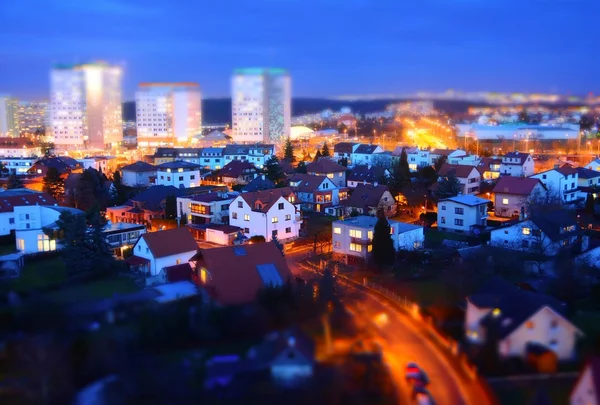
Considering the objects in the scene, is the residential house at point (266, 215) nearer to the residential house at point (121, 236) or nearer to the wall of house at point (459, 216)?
the residential house at point (121, 236)

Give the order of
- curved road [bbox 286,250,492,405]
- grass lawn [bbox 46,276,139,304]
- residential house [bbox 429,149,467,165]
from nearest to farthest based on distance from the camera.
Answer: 1. curved road [bbox 286,250,492,405]
2. grass lawn [bbox 46,276,139,304]
3. residential house [bbox 429,149,467,165]

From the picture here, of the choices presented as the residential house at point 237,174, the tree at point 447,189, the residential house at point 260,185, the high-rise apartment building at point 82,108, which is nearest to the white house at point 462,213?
the tree at point 447,189

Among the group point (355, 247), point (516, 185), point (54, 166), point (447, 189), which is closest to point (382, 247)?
point (355, 247)

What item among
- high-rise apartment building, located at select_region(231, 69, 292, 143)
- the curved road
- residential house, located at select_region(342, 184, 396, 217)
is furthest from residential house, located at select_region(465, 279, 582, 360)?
high-rise apartment building, located at select_region(231, 69, 292, 143)

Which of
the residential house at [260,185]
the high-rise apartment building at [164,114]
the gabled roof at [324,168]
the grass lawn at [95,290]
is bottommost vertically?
the grass lawn at [95,290]

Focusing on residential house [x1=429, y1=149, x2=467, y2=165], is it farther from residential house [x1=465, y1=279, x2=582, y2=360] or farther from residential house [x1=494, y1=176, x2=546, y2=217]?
residential house [x1=465, y1=279, x2=582, y2=360]

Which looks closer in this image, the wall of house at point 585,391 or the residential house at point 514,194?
the wall of house at point 585,391
